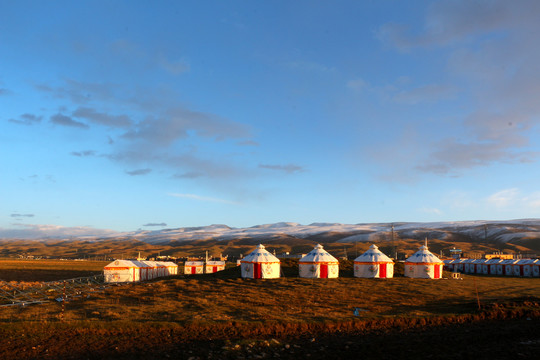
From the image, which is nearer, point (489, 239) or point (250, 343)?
point (250, 343)

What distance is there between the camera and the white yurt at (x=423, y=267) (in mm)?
54688

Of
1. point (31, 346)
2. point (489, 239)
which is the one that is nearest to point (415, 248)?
point (489, 239)

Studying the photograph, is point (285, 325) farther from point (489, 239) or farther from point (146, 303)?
point (489, 239)

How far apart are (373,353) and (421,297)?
1960 centimetres

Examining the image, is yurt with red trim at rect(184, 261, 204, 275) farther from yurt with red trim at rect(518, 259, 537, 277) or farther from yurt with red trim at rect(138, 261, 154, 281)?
yurt with red trim at rect(518, 259, 537, 277)

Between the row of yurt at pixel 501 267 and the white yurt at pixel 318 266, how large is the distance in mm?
39146

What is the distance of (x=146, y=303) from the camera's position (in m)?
31.8

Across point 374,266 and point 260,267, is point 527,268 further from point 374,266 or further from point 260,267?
point 260,267

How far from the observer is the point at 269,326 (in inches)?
930

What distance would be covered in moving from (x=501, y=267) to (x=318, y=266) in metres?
42.4

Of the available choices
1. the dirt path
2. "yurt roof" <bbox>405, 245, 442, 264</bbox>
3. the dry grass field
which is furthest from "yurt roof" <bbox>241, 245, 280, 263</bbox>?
the dirt path

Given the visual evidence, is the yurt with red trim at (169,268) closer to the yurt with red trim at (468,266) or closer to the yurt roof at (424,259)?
the yurt roof at (424,259)

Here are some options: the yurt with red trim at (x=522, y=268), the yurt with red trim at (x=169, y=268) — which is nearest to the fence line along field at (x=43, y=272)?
the yurt with red trim at (x=169, y=268)

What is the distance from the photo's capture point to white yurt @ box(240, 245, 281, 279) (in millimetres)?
51875
